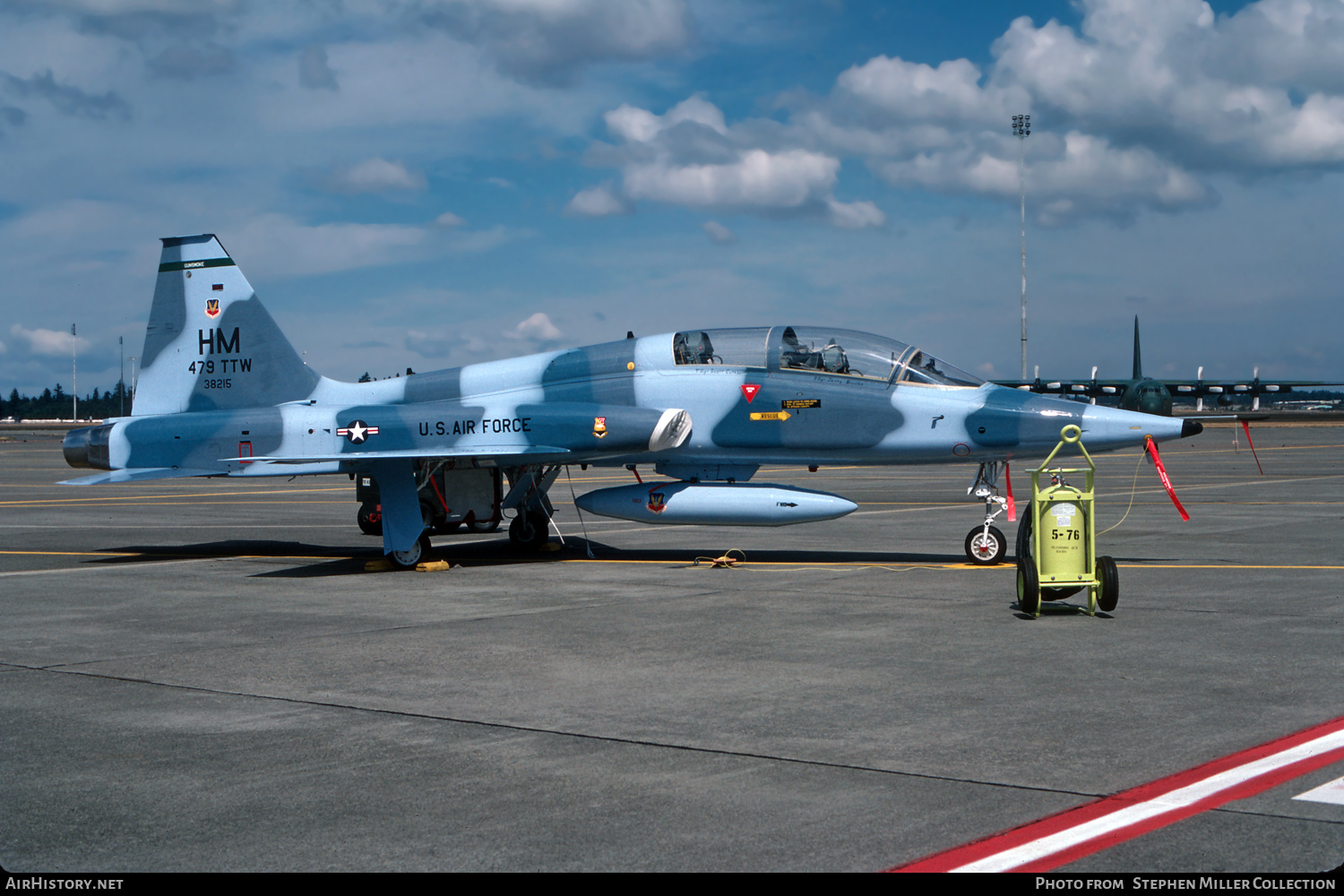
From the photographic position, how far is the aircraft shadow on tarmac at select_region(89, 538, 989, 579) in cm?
1493

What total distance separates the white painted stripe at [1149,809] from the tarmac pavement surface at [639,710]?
0.53 ft

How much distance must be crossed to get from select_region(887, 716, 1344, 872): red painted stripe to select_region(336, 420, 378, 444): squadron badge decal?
11.8 metres

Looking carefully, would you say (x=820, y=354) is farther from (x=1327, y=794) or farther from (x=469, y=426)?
(x=1327, y=794)

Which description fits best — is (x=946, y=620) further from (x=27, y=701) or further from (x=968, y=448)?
(x=27, y=701)

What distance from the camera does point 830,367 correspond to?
14477 millimetres

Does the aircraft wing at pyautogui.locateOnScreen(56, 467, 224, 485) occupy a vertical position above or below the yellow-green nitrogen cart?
above

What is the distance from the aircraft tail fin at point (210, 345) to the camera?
16875 millimetres

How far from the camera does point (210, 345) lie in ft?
55.4

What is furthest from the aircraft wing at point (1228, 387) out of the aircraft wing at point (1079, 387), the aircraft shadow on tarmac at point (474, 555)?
the aircraft shadow on tarmac at point (474, 555)

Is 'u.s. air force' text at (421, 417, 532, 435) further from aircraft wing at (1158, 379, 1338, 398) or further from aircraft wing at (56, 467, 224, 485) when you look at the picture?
aircraft wing at (1158, 379, 1338, 398)

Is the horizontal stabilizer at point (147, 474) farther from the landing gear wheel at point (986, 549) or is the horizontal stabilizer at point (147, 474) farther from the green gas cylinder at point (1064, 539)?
the green gas cylinder at point (1064, 539)

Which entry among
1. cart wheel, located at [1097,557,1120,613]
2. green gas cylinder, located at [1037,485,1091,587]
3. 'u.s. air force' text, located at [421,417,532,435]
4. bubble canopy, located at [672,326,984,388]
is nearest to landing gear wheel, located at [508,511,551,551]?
'u.s. air force' text, located at [421,417,532,435]

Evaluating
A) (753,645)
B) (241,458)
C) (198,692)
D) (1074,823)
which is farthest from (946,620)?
(241,458)
